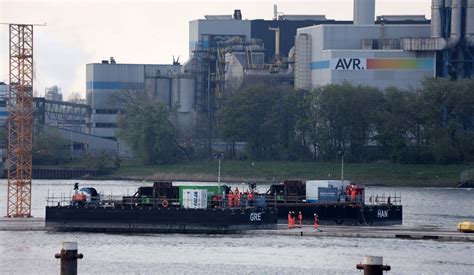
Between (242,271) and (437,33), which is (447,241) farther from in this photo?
(437,33)

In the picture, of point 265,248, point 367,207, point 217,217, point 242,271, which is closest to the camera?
point 242,271

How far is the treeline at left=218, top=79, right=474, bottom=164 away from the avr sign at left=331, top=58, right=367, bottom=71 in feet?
16.7

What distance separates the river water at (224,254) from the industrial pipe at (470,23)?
3704 inches

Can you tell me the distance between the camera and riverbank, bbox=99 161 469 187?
583 feet

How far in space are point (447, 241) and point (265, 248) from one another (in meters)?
10.9

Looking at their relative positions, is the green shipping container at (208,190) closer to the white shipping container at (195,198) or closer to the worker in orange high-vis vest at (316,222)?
the white shipping container at (195,198)

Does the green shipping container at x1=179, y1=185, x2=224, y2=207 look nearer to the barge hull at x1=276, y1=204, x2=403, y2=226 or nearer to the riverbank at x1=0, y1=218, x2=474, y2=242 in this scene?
the riverbank at x1=0, y1=218, x2=474, y2=242

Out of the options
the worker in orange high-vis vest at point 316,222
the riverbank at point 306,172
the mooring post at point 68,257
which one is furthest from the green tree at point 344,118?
the mooring post at point 68,257

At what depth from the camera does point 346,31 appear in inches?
7741

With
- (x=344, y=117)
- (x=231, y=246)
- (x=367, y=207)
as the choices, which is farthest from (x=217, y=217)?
(x=344, y=117)

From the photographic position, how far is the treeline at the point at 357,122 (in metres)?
181

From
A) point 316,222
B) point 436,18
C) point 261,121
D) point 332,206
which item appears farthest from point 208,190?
point 261,121

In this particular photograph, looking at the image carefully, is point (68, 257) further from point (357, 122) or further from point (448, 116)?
point (357, 122)


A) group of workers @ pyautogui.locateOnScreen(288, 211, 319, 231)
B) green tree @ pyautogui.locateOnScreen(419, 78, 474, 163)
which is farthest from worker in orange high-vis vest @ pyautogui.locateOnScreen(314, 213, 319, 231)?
green tree @ pyautogui.locateOnScreen(419, 78, 474, 163)
